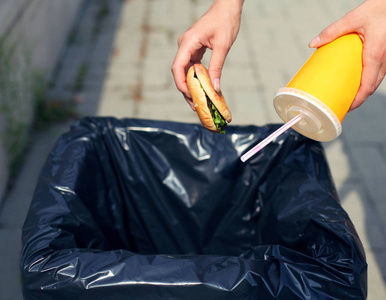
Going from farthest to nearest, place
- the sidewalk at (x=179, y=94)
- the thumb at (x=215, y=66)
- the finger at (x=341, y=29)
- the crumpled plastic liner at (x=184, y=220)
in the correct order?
the sidewalk at (x=179, y=94), the thumb at (x=215, y=66), the finger at (x=341, y=29), the crumpled plastic liner at (x=184, y=220)

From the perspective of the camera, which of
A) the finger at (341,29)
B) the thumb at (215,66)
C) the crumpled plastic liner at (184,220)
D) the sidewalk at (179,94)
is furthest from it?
the sidewalk at (179,94)

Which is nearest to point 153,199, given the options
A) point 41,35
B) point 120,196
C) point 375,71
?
point 120,196

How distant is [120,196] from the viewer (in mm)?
1694

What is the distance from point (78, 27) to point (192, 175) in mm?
2972

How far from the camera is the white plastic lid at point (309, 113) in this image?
3.50 ft

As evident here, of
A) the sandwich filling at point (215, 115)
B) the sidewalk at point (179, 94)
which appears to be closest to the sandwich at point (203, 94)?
the sandwich filling at point (215, 115)

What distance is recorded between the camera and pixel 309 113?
112 centimetres

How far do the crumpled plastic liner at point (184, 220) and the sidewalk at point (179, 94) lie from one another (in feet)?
2.32

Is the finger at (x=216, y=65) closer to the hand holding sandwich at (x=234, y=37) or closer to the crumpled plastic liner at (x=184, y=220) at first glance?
the hand holding sandwich at (x=234, y=37)

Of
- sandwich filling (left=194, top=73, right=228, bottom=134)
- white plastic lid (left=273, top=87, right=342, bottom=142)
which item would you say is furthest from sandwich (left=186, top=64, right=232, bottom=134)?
white plastic lid (left=273, top=87, right=342, bottom=142)

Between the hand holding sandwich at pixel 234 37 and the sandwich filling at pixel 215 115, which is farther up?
the hand holding sandwich at pixel 234 37

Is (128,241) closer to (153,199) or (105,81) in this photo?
(153,199)

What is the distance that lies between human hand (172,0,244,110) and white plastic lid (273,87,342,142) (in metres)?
0.25

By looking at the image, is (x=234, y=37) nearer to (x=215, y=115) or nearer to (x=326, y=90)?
(x=215, y=115)
